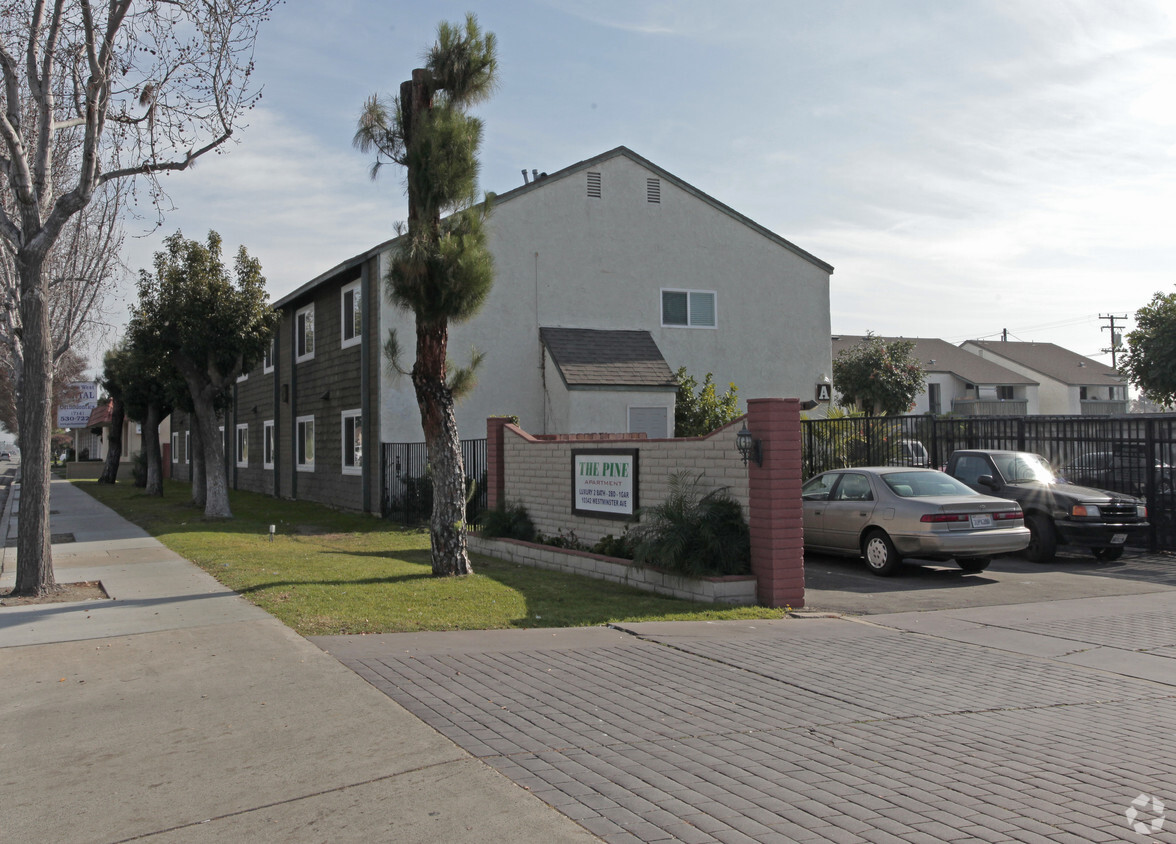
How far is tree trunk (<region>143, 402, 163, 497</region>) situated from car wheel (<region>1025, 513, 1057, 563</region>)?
2673 cm

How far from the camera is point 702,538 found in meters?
10.9

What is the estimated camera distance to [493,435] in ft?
53.5

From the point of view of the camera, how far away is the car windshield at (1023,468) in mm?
15367

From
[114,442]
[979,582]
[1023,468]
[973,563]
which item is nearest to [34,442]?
[979,582]

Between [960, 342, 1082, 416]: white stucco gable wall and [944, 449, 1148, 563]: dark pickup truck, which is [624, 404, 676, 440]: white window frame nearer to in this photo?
[944, 449, 1148, 563]: dark pickup truck

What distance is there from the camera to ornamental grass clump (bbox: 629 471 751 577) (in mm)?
10805

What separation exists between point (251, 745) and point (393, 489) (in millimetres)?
15876

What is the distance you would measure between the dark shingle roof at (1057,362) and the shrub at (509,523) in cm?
5535

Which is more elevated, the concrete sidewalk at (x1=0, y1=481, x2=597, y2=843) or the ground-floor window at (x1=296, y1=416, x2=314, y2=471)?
the ground-floor window at (x1=296, y1=416, x2=314, y2=471)

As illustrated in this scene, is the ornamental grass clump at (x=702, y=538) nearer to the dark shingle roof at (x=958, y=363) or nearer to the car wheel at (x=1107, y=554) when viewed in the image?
the car wheel at (x=1107, y=554)

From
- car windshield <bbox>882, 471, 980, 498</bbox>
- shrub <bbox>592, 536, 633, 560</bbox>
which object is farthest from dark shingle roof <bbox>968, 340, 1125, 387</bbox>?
shrub <bbox>592, 536, 633, 560</bbox>

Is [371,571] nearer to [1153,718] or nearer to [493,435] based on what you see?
[493,435]

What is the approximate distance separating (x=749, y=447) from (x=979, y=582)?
4557 mm

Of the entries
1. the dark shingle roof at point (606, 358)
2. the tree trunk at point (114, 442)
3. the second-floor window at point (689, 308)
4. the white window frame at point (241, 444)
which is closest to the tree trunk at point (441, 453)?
the dark shingle roof at point (606, 358)
